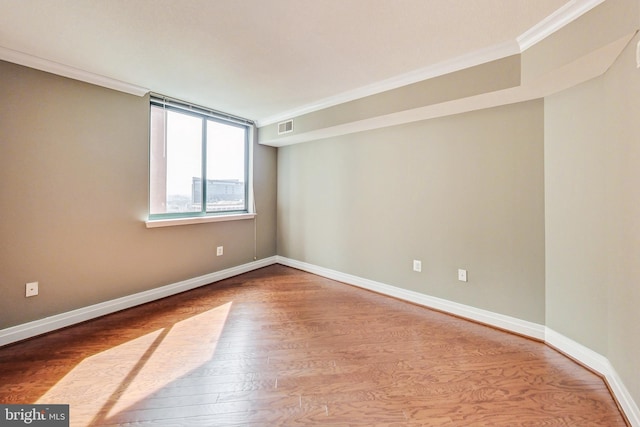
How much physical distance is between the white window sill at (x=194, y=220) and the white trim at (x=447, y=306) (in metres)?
1.36

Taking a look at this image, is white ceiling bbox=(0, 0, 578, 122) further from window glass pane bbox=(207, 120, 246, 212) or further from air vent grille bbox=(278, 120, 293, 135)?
window glass pane bbox=(207, 120, 246, 212)

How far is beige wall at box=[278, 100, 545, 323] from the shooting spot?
2211 millimetres

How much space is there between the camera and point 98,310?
2545 millimetres

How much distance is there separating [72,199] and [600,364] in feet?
14.6

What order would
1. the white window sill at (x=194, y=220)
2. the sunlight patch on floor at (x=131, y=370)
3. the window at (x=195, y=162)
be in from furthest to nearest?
1. the window at (x=195, y=162)
2. the white window sill at (x=194, y=220)
3. the sunlight patch on floor at (x=131, y=370)

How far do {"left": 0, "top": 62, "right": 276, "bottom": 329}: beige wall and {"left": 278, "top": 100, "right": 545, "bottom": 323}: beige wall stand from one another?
2.16 m

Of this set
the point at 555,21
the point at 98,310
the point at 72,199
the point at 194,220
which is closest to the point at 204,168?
the point at 194,220

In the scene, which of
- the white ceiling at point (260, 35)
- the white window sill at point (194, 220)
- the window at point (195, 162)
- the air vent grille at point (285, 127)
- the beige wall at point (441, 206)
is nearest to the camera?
the white ceiling at point (260, 35)

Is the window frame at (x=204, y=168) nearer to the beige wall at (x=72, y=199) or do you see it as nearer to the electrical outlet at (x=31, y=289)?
the beige wall at (x=72, y=199)

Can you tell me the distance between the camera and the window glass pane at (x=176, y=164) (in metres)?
3.02

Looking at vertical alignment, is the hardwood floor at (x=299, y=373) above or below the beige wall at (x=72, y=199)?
below

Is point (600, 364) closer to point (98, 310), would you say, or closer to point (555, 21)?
point (555, 21)

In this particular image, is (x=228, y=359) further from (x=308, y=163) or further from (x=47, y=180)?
(x=308, y=163)

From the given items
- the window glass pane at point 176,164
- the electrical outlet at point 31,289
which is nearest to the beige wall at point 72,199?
the electrical outlet at point 31,289
